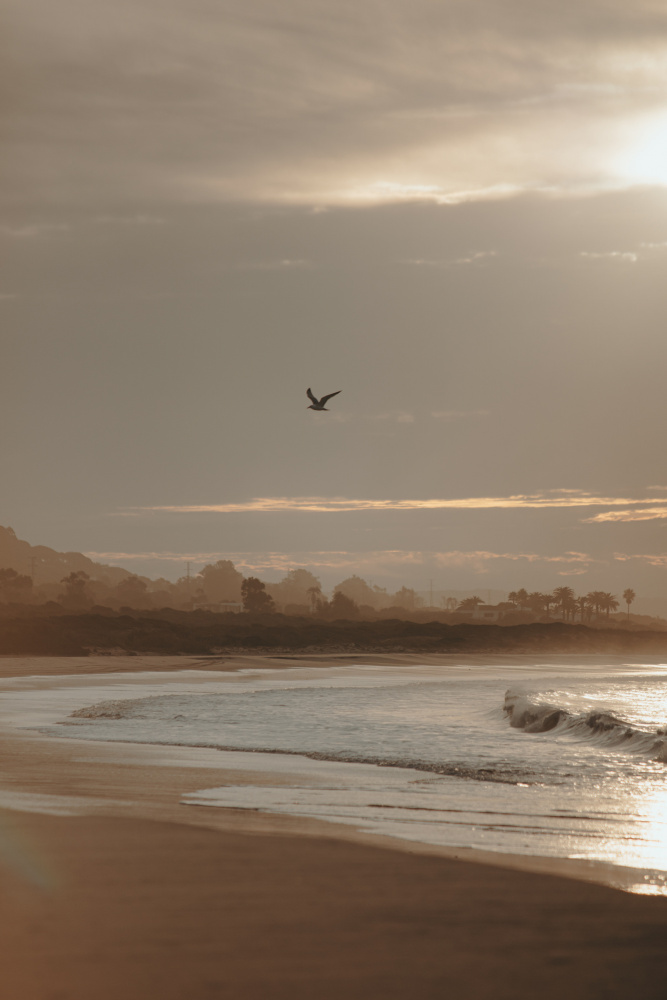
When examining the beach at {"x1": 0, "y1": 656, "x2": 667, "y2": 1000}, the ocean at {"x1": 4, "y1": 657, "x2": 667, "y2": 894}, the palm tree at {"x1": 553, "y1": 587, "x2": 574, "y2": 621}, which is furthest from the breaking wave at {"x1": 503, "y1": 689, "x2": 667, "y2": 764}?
the palm tree at {"x1": 553, "y1": 587, "x2": 574, "y2": 621}

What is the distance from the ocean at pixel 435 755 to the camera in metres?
8.28

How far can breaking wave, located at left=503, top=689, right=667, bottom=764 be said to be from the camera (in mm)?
15242

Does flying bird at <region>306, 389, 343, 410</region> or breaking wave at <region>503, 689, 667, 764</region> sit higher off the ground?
flying bird at <region>306, 389, 343, 410</region>

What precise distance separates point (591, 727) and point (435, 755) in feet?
16.6

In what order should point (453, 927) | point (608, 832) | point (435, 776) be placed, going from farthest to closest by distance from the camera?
point (435, 776) < point (608, 832) < point (453, 927)

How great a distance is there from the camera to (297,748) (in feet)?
48.8

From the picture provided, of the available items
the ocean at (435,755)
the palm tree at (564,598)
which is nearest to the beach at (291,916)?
the ocean at (435,755)

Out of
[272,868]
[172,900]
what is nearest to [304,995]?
[172,900]

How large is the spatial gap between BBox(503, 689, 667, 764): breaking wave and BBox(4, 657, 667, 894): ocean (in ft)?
0.14

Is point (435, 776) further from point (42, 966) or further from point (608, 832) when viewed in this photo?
point (42, 966)

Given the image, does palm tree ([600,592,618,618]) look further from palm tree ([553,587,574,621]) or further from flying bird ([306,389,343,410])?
flying bird ([306,389,343,410])

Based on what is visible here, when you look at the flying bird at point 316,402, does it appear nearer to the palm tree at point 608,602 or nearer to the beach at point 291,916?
the beach at point 291,916

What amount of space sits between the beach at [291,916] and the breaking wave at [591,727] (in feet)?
29.2

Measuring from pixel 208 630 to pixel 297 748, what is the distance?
77533 millimetres
